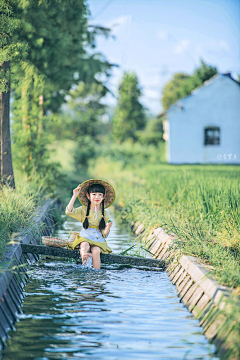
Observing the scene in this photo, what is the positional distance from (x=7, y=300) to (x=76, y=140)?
32.6 meters

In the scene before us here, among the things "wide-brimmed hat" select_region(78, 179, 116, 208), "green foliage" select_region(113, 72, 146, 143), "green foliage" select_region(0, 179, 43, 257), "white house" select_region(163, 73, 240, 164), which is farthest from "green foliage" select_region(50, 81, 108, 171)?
"wide-brimmed hat" select_region(78, 179, 116, 208)

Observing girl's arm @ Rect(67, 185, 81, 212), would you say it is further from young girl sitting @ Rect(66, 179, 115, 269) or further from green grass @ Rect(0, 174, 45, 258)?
green grass @ Rect(0, 174, 45, 258)

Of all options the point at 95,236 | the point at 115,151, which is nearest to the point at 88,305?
the point at 95,236


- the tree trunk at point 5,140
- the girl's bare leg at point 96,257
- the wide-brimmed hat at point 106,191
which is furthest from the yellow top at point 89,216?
the tree trunk at point 5,140

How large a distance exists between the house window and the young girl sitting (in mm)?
26575

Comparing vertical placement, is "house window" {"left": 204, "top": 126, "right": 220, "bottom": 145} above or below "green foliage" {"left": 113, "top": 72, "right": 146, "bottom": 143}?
below

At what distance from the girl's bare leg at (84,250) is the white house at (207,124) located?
2649 centimetres

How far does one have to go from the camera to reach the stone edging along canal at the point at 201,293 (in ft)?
15.7

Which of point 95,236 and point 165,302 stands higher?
point 95,236

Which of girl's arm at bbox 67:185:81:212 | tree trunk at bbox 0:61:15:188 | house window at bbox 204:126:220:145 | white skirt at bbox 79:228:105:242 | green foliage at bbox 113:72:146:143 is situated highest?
green foliage at bbox 113:72:146:143

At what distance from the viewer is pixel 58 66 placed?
1501 cm

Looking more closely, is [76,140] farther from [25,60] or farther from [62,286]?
[62,286]

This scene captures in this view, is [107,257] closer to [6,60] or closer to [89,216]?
[89,216]

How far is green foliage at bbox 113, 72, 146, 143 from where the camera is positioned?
59.5 meters
